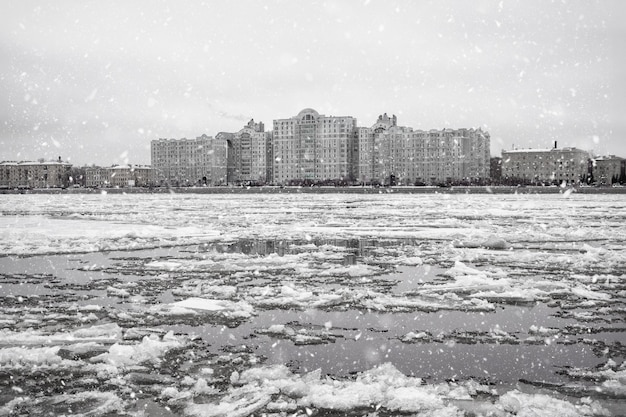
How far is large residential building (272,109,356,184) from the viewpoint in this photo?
189125mm

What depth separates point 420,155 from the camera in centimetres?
18712

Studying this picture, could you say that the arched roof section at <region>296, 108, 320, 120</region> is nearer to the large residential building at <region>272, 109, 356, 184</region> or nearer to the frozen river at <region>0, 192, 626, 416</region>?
the large residential building at <region>272, 109, 356, 184</region>

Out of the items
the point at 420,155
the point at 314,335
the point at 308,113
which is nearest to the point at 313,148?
the point at 308,113

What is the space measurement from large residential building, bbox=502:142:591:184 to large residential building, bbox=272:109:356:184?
49218mm

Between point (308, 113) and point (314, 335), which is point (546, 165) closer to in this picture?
point (308, 113)

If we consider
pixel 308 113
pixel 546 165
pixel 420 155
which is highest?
pixel 308 113

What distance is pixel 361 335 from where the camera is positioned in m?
5.57


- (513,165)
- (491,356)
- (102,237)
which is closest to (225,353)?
(491,356)

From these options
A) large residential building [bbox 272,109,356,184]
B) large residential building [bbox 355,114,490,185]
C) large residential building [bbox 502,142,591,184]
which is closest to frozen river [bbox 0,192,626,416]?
large residential building [bbox 502,142,591,184]

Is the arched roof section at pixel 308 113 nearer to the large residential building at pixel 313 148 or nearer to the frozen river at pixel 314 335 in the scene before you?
the large residential building at pixel 313 148

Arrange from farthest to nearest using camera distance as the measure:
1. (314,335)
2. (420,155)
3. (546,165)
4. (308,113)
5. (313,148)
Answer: (308,113), (313,148), (420,155), (546,165), (314,335)

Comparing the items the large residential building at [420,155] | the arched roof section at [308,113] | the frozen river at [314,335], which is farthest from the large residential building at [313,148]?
the frozen river at [314,335]

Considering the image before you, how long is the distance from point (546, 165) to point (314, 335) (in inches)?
7336

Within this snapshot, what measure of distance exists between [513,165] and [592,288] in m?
184
